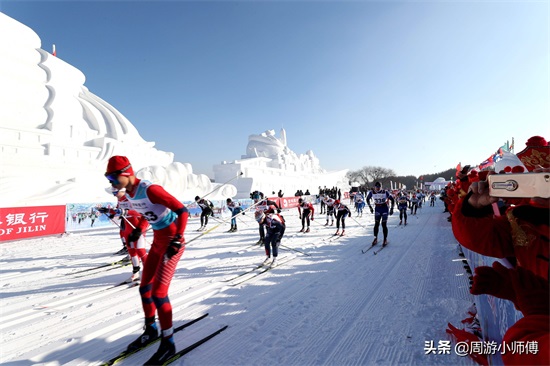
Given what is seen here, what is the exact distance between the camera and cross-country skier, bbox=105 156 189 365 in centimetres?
293

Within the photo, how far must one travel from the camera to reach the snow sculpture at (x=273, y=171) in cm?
4122

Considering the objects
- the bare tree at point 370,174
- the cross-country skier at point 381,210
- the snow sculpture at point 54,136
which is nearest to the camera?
the cross-country skier at point 381,210

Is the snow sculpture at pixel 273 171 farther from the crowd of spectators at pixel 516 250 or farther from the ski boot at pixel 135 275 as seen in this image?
the crowd of spectators at pixel 516 250

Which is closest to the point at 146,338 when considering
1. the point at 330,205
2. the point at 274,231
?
the point at 274,231

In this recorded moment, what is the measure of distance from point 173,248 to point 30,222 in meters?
13.2

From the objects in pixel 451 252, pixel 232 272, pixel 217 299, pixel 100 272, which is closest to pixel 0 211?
pixel 100 272

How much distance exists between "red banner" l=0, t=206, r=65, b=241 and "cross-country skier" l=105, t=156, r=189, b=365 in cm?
1210

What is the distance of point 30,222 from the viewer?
11.7 metres

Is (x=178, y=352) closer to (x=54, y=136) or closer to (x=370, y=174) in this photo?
(x=54, y=136)

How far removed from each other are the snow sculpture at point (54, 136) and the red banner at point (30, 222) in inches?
214

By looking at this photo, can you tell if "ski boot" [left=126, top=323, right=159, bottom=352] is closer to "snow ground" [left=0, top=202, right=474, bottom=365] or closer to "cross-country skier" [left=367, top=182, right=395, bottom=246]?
"snow ground" [left=0, top=202, right=474, bottom=365]

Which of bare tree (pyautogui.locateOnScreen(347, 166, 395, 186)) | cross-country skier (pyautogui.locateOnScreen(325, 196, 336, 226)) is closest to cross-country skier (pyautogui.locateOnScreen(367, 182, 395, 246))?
cross-country skier (pyautogui.locateOnScreen(325, 196, 336, 226))

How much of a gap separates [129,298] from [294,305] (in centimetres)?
307

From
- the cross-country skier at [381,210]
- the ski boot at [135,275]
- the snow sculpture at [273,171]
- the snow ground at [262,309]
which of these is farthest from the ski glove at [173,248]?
the snow sculpture at [273,171]
